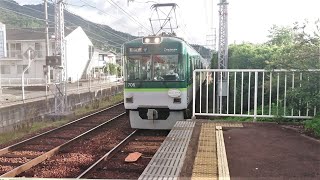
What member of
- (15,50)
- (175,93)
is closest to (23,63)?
(15,50)

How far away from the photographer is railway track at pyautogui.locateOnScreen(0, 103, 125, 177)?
610 centimetres

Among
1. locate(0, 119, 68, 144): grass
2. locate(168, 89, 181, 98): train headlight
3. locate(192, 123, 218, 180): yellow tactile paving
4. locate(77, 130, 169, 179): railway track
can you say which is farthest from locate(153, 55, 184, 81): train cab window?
locate(0, 119, 68, 144): grass

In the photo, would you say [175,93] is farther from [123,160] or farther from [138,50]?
[123,160]

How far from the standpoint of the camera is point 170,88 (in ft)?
28.5

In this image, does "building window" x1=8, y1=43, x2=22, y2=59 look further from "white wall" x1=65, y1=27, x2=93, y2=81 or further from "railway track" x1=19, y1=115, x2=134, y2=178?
"railway track" x1=19, y1=115, x2=134, y2=178

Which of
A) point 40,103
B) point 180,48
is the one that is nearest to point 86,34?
point 40,103

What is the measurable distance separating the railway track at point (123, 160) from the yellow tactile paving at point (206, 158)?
1.25 m

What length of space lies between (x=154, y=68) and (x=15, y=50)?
23337 millimetres

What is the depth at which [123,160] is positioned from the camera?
253 inches

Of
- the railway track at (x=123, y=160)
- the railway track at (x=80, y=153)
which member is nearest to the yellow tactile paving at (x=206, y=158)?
the railway track at (x=123, y=160)

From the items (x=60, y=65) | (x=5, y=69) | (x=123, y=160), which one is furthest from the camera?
(x=5, y=69)

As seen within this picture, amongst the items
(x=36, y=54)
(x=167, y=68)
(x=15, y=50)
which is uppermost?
(x=15, y=50)

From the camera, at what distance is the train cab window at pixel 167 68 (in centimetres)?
870

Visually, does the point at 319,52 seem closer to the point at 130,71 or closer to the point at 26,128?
the point at 130,71
